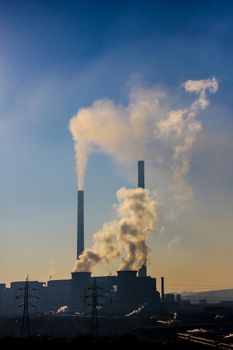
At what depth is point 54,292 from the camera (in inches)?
5032

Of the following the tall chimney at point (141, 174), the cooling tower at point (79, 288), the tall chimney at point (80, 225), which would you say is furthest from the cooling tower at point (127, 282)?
the tall chimney at point (141, 174)

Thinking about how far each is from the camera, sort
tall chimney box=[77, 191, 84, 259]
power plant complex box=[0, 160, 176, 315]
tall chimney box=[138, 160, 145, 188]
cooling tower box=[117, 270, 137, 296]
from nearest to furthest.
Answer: cooling tower box=[117, 270, 137, 296] → power plant complex box=[0, 160, 176, 315] → tall chimney box=[138, 160, 145, 188] → tall chimney box=[77, 191, 84, 259]

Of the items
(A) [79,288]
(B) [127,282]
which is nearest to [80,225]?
(A) [79,288]

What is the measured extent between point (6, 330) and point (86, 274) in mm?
34307

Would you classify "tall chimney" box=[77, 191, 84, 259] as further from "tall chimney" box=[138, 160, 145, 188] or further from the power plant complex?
"tall chimney" box=[138, 160, 145, 188]

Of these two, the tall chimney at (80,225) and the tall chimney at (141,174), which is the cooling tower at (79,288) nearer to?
the tall chimney at (80,225)

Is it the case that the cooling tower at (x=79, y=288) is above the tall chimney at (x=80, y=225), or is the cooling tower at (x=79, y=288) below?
below

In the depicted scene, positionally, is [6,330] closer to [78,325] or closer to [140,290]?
[78,325]

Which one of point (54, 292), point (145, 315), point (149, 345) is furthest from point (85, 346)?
point (54, 292)

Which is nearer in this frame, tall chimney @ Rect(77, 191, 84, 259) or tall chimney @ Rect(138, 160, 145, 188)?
tall chimney @ Rect(138, 160, 145, 188)

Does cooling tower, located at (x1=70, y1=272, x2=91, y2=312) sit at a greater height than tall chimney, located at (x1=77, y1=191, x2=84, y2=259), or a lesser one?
lesser

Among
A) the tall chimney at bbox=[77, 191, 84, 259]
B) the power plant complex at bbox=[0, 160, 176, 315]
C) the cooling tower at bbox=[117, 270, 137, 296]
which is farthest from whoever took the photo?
the tall chimney at bbox=[77, 191, 84, 259]

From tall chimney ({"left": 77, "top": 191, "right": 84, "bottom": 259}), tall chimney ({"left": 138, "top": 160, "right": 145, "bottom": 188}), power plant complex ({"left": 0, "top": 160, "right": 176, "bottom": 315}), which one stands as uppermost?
tall chimney ({"left": 138, "top": 160, "right": 145, "bottom": 188})

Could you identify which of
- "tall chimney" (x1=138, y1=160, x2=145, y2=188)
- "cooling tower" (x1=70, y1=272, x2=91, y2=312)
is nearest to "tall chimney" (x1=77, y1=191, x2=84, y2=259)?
"cooling tower" (x1=70, y1=272, x2=91, y2=312)
